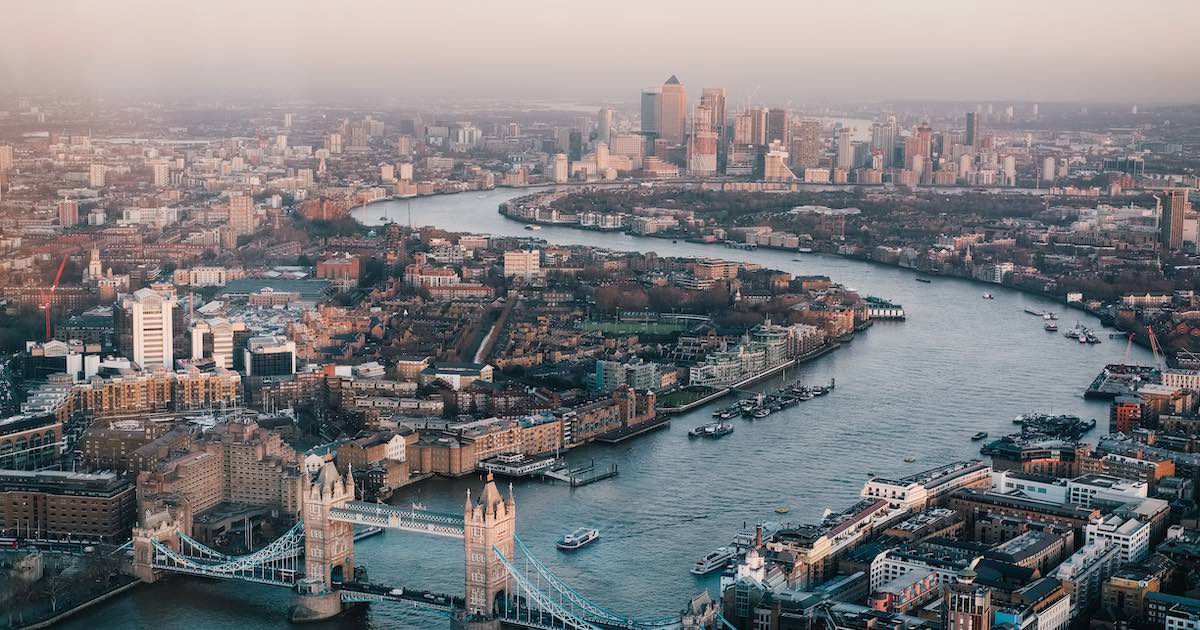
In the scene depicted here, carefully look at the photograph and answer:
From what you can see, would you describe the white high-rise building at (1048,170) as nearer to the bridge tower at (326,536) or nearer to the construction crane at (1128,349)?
the construction crane at (1128,349)

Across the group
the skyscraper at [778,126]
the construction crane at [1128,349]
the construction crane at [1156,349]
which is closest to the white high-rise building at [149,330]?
the construction crane at [1128,349]

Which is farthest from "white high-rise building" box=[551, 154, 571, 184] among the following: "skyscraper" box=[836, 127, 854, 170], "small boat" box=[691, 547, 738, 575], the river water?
"small boat" box=[691, 547, 738, 575]

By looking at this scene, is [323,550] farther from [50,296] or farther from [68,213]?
[68,213]

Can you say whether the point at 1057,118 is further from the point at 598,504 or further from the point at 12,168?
the point at 598,504

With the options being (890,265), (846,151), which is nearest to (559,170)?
(846,151)

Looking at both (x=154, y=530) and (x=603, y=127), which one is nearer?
(x=154, y=530)

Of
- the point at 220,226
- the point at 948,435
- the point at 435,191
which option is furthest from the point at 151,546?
the point at 435,191

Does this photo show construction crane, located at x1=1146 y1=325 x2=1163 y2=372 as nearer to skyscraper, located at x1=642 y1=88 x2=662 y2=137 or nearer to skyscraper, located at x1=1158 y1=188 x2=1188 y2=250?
skyscraper, located at x1=1158 y1=188 x2=1188 y2=250

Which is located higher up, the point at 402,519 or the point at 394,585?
the point at 402,519
